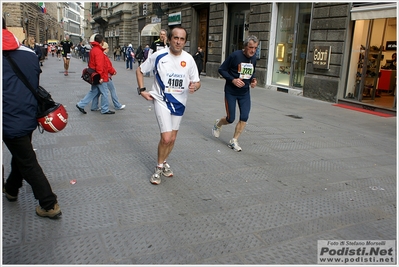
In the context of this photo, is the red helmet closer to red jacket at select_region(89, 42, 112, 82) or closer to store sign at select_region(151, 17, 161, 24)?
red jacket at select_region(89, 42, 112, 82)

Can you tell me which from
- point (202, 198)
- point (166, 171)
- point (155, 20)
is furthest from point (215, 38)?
point (202, 198)

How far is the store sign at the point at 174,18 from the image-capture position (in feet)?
77.1

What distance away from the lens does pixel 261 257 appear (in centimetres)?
280

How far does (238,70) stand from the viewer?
5.58 meters

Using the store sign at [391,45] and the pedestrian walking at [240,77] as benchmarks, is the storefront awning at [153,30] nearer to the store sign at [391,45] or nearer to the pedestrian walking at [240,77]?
the store sign at [391,45]

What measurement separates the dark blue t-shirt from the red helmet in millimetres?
3024

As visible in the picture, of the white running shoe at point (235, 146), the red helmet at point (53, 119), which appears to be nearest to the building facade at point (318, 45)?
the white running shoe at point (235, 146)

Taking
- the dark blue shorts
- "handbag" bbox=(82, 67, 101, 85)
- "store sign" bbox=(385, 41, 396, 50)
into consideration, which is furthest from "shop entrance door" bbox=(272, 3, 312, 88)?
the dark blue shorts

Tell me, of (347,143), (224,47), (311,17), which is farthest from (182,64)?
(224,47)

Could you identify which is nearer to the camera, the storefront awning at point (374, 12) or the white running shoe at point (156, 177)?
the white running shoe at point (156, 177)

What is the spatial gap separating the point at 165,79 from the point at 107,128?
3.20 m

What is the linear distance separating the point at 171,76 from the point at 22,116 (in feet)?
5.36

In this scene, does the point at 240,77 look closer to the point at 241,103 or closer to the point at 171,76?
the point at 241,103

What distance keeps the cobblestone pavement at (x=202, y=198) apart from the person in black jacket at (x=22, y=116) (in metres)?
0.25
